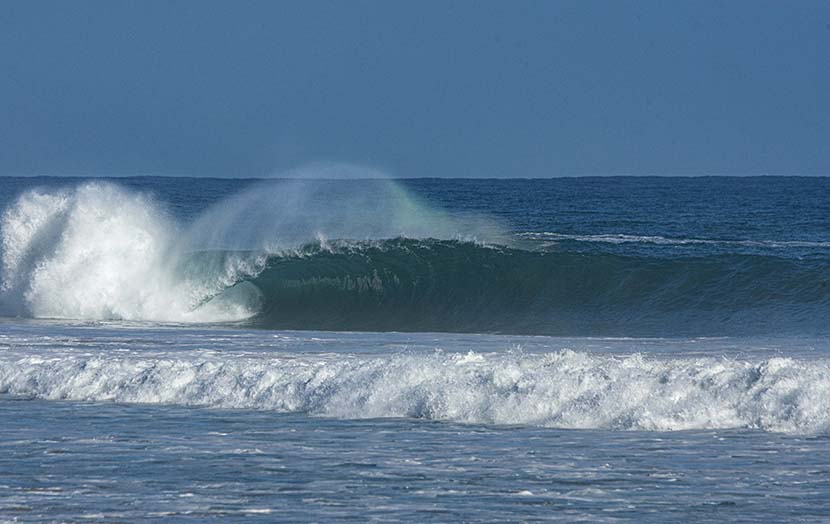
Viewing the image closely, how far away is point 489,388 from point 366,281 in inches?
557

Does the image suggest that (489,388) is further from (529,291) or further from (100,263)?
(100,263)

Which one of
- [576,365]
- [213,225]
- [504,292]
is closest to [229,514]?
[576,365]

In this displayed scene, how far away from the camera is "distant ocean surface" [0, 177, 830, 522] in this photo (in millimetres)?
7531

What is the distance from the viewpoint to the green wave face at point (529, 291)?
67.7 ft

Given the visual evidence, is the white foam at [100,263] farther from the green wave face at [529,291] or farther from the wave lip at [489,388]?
the wave lip at [489,388]

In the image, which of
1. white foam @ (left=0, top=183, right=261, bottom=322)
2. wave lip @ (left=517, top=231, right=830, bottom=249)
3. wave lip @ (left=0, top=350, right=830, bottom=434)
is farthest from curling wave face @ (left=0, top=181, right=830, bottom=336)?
wave lip @ (left=0, top=350, right=830, bottom=434)

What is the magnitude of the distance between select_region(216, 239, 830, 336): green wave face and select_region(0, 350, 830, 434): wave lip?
795 cm

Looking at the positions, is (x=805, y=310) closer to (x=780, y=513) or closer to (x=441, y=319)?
(x=441, y=319)

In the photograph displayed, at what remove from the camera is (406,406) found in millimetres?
10703

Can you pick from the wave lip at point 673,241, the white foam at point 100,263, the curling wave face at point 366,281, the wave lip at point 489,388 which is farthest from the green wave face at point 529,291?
the wave lip at point 489,388

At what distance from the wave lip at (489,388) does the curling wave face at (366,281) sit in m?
8.18

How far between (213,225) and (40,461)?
2351cm

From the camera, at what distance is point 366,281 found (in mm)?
24797

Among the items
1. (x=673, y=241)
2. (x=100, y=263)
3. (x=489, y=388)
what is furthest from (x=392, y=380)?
(x=673, y=241)
